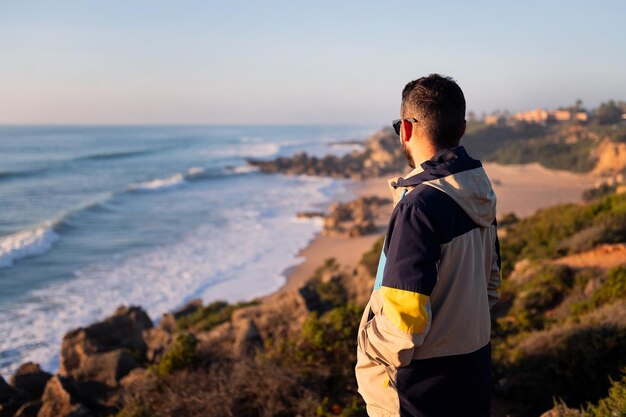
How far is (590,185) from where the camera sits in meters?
28.9

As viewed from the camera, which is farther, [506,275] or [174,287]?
[174,287]

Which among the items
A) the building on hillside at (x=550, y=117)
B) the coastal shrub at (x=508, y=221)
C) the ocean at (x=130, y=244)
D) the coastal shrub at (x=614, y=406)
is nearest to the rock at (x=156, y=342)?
the ocean at (x=130, y=244)

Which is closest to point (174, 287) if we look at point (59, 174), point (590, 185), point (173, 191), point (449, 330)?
point (449, 330)

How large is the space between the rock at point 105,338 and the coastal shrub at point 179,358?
2.84m

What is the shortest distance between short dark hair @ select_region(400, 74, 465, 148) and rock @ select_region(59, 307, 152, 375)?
6.72 metres

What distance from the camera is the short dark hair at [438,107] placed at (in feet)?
6.58

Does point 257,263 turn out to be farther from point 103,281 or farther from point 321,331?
point 321,331

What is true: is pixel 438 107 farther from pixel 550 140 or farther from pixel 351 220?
pixel 550 140

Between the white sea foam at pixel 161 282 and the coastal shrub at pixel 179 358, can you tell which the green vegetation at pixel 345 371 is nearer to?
the coastal shrub at pixel 179 358

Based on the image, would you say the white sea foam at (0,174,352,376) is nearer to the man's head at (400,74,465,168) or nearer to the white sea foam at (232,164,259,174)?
the man's head at (400,74,465,168)

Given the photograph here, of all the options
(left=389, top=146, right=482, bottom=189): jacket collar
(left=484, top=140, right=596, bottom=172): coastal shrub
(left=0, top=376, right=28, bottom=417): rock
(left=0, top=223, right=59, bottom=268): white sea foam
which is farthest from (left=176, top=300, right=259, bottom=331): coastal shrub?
(left=484, top=140, right=596, bottom=172): coastal shrub

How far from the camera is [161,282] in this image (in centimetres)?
1364

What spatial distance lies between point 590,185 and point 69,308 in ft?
94.7

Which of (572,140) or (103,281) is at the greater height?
(572,140)
